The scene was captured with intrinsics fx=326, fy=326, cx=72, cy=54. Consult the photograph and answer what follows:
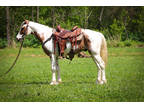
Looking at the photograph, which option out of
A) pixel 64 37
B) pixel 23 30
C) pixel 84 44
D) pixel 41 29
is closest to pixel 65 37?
pixel 64 37

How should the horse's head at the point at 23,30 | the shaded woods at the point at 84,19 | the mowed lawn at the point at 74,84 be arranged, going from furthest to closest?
the shaded woods at the point at 84,19 < the horse's head at the point at 23,30 < the mowed lawn at the point at 74,84

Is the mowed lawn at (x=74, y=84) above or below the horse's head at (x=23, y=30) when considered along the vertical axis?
below

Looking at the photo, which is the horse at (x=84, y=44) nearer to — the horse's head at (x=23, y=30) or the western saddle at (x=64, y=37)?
the horse's head at (x=23, y=30)

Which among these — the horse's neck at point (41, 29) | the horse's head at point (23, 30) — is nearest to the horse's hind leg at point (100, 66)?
the horse's neck at point (41, 29)

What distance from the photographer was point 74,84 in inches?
325

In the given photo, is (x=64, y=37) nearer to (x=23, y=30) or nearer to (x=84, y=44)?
(x=84, y=44)

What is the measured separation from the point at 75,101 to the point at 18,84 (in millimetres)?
2616

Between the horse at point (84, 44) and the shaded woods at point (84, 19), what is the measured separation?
82cm

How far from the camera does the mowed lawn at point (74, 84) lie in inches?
269

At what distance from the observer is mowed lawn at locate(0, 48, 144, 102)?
22.4 feet

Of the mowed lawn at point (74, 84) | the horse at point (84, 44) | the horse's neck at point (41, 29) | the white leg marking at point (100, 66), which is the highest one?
the horse's neck at point (41, 29)

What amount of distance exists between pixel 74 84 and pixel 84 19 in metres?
3.47

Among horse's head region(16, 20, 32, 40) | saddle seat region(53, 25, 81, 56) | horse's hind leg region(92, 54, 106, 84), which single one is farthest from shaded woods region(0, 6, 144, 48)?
horse's hind leg region(92, 54, 106, 84)

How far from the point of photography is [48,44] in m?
8.25
